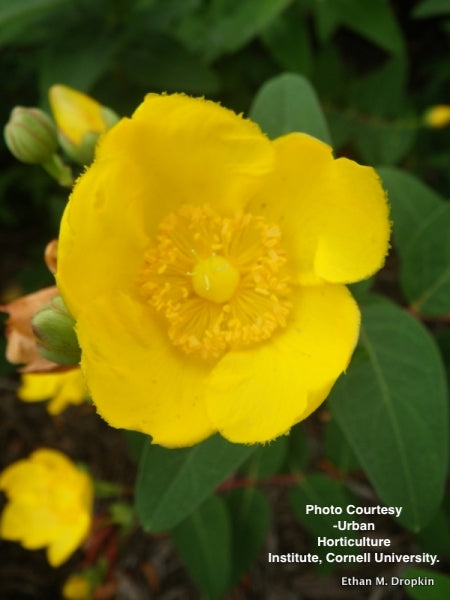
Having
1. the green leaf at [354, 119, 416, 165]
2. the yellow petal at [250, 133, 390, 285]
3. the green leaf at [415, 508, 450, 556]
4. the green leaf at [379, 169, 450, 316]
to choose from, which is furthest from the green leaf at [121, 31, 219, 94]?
the green leaf at [415, 508, 450, 556]

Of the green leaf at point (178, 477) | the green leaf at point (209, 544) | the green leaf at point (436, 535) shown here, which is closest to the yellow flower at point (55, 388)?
the green leaf at point (178, 477)

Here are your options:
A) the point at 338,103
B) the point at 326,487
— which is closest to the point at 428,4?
the point at 338,103

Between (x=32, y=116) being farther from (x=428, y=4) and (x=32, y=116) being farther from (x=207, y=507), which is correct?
(x=428, y=4)

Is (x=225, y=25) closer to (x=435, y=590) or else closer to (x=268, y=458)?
(x=268, y=458)

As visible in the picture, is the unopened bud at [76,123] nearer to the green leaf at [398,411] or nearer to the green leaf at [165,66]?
the green leaf at [398,411]

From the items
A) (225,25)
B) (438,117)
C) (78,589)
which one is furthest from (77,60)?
(78,589)
